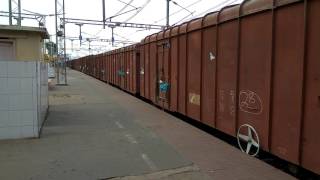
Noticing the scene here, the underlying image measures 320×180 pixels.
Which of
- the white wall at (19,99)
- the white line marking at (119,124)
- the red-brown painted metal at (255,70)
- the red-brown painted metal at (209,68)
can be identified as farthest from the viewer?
the white line marking at (119,124)

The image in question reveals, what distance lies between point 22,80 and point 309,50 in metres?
6.11

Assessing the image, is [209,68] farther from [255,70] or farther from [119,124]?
[119,124]

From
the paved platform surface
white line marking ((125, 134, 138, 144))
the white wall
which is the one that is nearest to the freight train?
the paved platform surface

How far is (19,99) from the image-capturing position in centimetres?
947

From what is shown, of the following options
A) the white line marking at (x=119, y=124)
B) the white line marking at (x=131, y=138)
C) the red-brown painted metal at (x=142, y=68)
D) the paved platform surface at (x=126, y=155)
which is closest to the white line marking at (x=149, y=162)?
the paved platform surface at (x=126, y=155)

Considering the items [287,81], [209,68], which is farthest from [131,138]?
[287,81]

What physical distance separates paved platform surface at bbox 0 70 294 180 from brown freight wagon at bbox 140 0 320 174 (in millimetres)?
539

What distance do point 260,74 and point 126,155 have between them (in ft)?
9.10

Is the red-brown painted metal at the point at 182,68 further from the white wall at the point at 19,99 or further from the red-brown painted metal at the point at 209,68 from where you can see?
the white wall at the point at 19,99

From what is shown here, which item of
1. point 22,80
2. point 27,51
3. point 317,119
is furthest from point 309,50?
point 27,51

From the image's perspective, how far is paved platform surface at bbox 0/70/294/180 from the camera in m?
6.64

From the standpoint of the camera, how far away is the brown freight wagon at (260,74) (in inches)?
239

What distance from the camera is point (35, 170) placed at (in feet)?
22.5

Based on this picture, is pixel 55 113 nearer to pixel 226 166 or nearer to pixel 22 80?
pixel 22 80
